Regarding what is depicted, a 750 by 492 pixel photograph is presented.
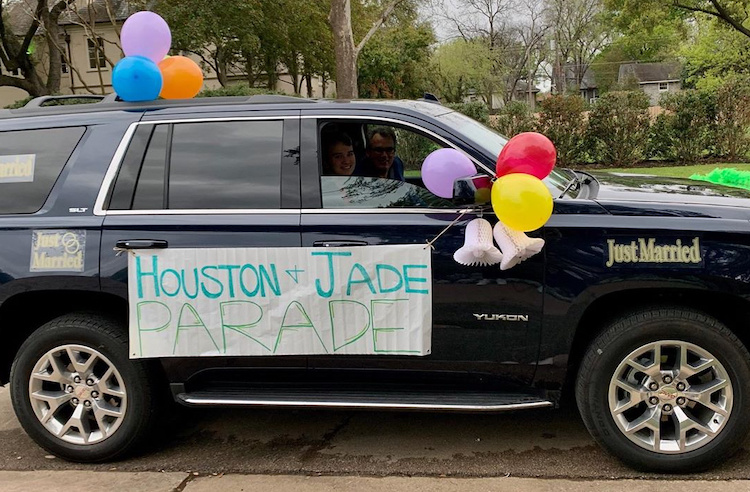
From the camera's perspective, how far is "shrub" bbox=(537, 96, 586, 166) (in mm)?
13211

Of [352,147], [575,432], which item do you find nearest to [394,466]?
[575,432]

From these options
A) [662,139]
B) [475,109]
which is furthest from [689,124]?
[475,109]

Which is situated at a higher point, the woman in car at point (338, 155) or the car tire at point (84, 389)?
the woman in car at point (338, 155)

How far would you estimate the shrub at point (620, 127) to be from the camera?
13094mm

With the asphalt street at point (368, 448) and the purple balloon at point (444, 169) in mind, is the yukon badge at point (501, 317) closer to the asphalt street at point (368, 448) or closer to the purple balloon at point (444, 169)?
the purple balloon at point (444, 169)

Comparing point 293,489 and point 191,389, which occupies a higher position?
point 191,389

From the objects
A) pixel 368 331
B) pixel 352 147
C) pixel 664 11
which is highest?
pixel 664 11

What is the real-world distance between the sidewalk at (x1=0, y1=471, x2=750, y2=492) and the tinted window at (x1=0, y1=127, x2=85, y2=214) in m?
1.48

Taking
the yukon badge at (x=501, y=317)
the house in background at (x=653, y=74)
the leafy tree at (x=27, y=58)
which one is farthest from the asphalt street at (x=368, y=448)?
the house in background at (x=653, y=74)

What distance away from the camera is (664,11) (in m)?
18.5

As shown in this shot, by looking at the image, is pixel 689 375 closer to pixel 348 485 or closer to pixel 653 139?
pixel 348 485

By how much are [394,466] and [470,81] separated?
183 ft

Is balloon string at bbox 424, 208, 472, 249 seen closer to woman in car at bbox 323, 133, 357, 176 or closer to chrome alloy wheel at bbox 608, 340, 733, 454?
woman in car at bbox 323, 133, 357, 176

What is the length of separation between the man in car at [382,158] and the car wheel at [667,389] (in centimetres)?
144
